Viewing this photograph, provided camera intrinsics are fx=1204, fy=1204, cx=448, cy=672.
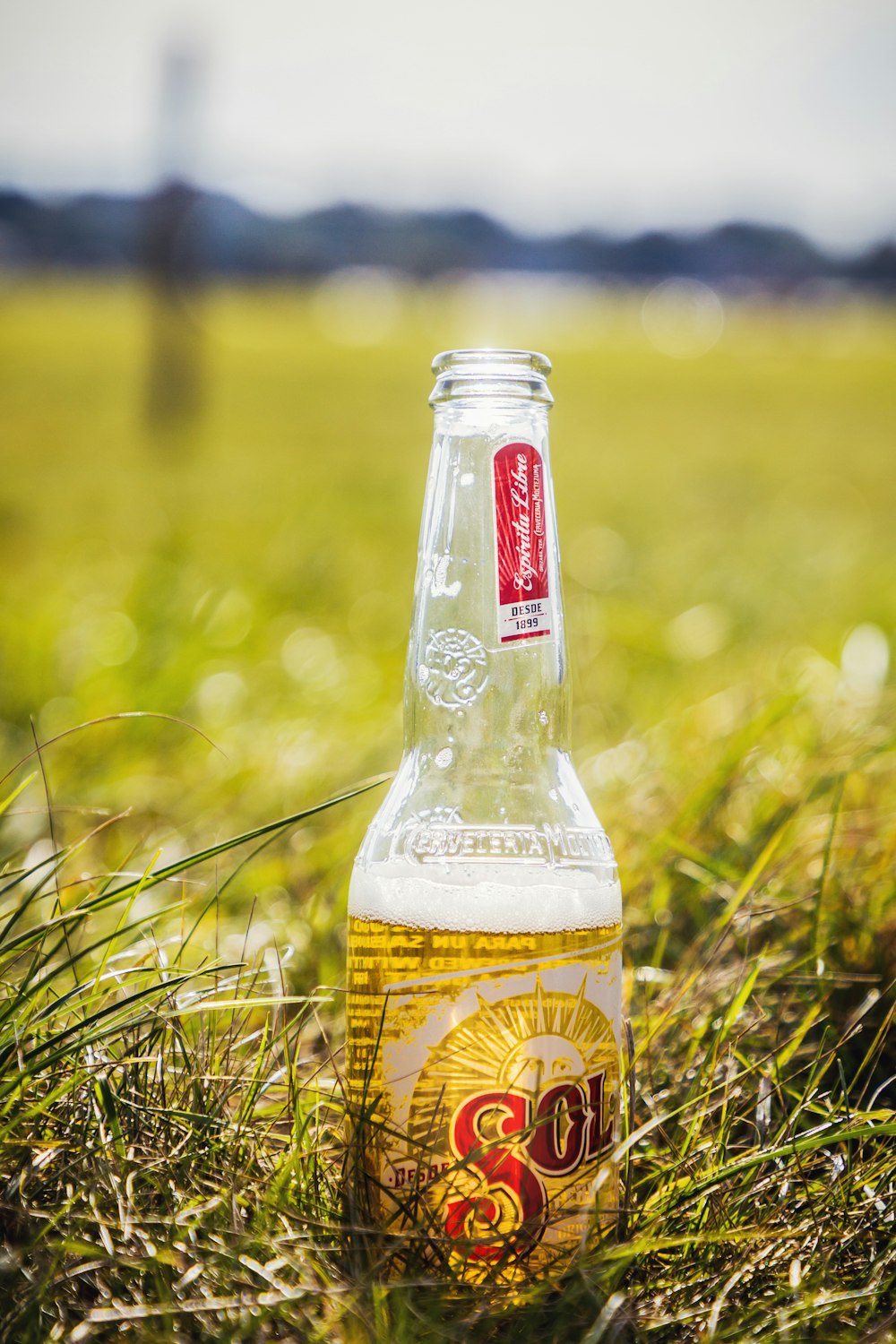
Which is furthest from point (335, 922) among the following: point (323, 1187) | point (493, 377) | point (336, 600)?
point (336, 600)

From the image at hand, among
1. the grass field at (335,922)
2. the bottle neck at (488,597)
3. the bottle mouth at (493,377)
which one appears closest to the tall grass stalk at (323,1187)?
the grass field at (335,922)

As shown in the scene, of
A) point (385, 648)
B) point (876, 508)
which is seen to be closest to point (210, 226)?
point (876, 508)

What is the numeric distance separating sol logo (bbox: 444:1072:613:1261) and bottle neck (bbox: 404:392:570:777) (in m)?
0.43

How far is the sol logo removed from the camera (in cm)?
142

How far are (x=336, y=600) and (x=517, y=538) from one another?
13.9ft

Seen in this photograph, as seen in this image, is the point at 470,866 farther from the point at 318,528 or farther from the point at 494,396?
the point at 318,528

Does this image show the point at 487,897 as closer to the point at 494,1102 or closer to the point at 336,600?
the point at 494,1102

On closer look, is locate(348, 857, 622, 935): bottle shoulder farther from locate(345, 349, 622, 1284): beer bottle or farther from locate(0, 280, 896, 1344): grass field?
locate(0, 280, 896, 1344): grass field

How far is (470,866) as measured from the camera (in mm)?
1543

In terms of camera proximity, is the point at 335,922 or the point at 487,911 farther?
the point at 335,922

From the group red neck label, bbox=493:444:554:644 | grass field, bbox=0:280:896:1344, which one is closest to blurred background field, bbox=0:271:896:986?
grass field, bbox=0:280:896:1344

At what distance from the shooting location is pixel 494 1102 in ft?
4.71

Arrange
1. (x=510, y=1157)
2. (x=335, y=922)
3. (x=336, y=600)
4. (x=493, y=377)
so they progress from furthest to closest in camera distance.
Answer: (x=336, y=600) → (x=335, y=922) → (x=493, y=377) → (x=510, y=1157)

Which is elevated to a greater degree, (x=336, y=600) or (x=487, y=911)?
(x=336, y=600)
